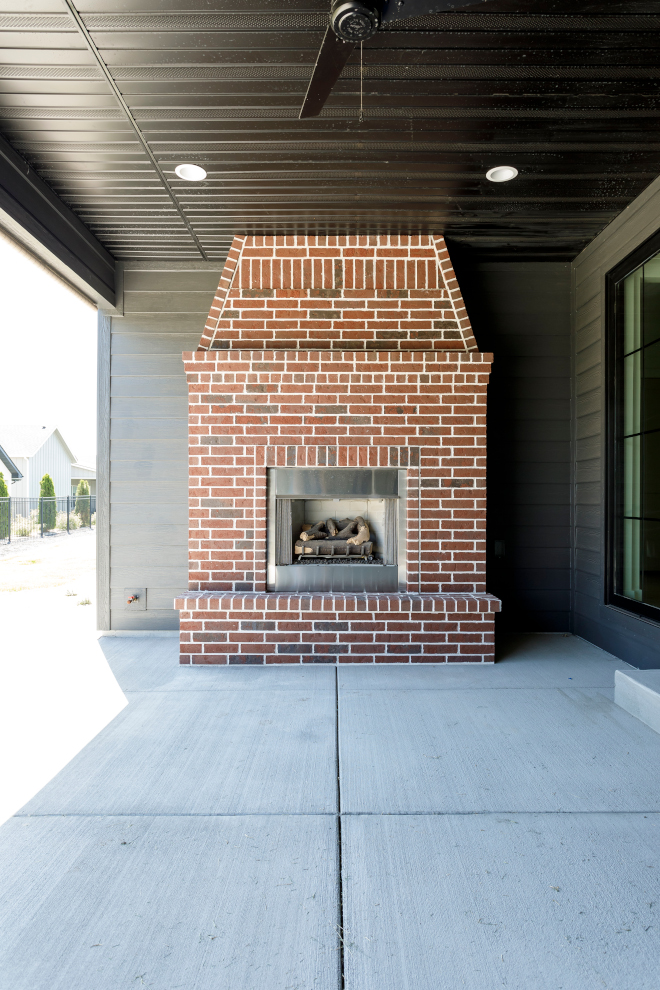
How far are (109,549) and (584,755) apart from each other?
3.42 m

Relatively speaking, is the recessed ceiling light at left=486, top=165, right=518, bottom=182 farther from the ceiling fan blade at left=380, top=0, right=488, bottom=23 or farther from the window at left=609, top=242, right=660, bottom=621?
the ceiling fan blade at left=380, top=0, right=488, bottom=23

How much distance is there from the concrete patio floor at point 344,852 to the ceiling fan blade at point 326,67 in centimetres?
229

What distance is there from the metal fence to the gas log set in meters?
7.40

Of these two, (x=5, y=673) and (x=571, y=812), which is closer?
(x=571, y=812)

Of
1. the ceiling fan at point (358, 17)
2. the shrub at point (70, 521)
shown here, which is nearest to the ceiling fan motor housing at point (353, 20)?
the ceiling fan at point (358, 17)

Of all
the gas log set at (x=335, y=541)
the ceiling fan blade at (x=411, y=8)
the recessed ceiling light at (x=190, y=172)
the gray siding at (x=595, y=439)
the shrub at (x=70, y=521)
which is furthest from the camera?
the shrub at (x=70, y=521)

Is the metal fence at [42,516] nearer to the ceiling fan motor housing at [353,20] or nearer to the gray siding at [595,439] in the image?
the gray siding at [595,439]

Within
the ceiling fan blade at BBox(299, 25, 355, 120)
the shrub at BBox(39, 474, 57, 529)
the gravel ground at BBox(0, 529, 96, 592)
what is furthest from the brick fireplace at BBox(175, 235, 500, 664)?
the shrub at BBox(39, 474, 57, 529)

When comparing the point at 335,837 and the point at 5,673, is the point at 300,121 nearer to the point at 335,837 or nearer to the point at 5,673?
the point at 335,837

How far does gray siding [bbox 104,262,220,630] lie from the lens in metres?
4.25

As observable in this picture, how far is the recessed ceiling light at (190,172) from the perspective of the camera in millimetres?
2902

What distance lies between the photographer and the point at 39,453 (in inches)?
660

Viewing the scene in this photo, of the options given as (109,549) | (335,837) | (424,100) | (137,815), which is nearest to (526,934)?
(335,837)

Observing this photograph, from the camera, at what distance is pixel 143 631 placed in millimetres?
4246
